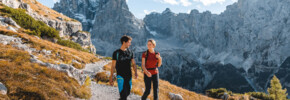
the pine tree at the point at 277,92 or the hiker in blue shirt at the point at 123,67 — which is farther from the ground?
the hiker in blue shirt at the point at 123,67

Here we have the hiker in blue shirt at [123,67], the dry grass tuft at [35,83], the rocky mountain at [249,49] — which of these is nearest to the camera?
the dry grass tuft at [35,83]

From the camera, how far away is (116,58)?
6051mm

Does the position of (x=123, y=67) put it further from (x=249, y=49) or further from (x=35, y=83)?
(x=249, y=49)

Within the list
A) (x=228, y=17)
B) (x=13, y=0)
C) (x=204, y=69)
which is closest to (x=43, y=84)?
(x=13, y=0)

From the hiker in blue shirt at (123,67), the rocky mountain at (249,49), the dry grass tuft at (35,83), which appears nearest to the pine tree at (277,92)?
the hiker in blue shirt at (123,67)

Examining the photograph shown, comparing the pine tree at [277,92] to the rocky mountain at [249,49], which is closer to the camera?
the pine tree at [277,92]

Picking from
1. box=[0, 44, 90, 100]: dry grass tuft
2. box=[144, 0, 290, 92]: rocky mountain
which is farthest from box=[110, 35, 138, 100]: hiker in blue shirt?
box=[144, 0, 290, 92]: rocky mountain

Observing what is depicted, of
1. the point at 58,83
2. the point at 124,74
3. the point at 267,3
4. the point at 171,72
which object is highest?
the point at 267,3

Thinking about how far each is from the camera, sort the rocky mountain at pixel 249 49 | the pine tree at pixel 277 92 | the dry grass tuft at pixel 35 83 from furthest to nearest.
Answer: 1. the rocky mountain at pixel 249 49
2. the pine tree at pixel 277 92
3. the dry grass tuft at pixel 35 83

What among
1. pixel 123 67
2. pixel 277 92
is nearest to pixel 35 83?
pixel 123 67

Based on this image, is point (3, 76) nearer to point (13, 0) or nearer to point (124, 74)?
point (124, 74)

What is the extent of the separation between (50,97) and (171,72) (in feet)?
619

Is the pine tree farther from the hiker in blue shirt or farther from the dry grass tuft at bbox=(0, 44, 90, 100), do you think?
the dry grass tuft at bbox=(0, 44, 90, 100)

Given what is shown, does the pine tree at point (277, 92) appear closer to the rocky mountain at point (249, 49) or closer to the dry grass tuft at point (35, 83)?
the dry grass tuft at point (35, 83)
